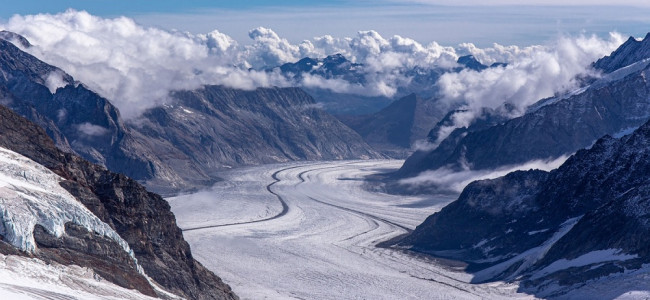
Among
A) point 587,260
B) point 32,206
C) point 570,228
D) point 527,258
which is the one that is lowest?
point 527,258

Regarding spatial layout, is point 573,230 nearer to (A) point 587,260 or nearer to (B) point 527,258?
(B) point 527,258

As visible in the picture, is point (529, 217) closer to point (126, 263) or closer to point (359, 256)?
point (359, 256)

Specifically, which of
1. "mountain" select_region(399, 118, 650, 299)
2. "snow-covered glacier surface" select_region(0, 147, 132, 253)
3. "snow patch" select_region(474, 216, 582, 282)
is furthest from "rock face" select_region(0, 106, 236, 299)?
"snow patch" select_region(474, 216, 582, 282)

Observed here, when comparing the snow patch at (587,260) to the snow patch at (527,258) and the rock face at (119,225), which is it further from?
the rock face at (119,225)

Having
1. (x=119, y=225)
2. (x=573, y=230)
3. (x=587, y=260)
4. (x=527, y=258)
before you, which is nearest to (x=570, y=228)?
(x=573, y=230)

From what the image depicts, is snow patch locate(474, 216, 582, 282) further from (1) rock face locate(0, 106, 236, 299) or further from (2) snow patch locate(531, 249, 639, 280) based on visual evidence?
(1) rock face locate(0, 106, 236, 299)

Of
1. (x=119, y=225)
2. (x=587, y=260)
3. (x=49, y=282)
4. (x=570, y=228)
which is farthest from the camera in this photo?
(x=570, y=228)
